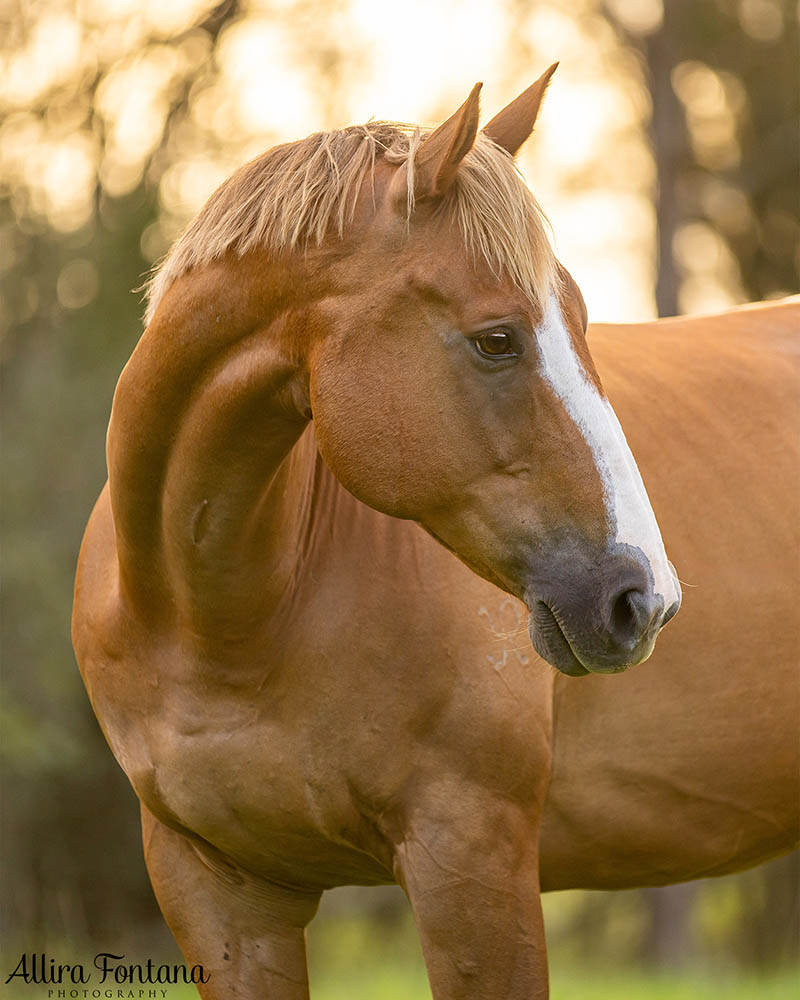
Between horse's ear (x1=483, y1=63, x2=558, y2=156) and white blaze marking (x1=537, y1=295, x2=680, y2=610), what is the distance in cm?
43

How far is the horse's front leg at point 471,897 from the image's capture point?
7.79ft

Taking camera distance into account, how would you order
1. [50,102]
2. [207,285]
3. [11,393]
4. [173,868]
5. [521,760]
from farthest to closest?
1. [11,393]
2. [50,102]
3. [173,868]
4. [521,760]
5. [207,285]

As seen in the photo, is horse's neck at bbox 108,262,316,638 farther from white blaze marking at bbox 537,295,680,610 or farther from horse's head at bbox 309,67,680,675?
white blaze marking at bbox 537,295,680,610

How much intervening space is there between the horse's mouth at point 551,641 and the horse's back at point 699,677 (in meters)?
0.51

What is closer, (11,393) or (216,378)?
(216,378)

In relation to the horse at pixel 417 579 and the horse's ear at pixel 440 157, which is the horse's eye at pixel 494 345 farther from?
the horse's ear at pixel 440 157

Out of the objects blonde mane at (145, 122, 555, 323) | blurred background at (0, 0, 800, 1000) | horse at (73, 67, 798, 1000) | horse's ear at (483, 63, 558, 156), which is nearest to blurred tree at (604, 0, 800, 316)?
blurred background at (0, 0, 800, 1000)

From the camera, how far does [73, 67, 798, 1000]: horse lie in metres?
2.06

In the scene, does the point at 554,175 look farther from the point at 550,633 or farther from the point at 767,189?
the point at 550,633

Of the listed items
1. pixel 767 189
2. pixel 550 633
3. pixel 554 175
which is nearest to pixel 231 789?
pixel 550 633

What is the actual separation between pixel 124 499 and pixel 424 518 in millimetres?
702

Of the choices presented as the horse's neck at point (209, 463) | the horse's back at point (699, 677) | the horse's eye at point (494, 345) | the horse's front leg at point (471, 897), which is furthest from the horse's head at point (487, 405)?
the horse's back at point (699, 677)

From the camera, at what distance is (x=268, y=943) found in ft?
9.21

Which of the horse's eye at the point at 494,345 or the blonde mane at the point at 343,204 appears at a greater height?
the blonde mane at the point at 343,204
